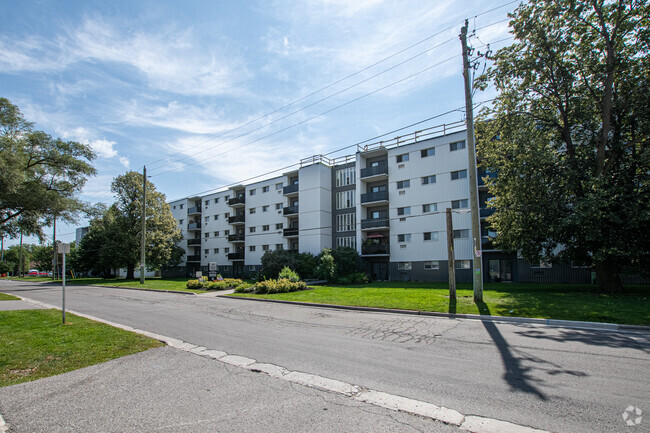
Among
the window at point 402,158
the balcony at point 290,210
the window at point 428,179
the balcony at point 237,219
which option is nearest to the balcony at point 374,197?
the window at point 402,158

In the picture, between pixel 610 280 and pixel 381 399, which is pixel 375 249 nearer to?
pixel 610 280

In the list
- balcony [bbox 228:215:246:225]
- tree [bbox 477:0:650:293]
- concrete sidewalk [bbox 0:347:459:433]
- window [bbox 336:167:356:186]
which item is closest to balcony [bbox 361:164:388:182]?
window [bbox 336:167:356:186]

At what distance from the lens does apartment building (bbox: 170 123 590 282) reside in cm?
2850

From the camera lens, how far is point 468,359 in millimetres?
6453

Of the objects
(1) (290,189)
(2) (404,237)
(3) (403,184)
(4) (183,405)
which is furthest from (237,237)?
(4) (183,405)

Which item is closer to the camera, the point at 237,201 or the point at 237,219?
the point at 237,219

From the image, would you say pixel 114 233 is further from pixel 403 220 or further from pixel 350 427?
pixel 350 427

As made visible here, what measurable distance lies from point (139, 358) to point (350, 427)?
5167 mm

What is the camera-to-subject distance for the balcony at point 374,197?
108ft

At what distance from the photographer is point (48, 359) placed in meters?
6.66

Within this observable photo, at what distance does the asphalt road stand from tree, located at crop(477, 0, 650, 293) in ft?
29.0

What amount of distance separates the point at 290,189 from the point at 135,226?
2115 centimetres

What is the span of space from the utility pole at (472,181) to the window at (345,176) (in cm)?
2306

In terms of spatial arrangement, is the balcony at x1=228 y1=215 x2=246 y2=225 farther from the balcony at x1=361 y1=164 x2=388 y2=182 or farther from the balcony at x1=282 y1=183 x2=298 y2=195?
the balcony at x1=361 y1=164 x2=388 y2=182
